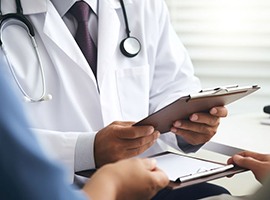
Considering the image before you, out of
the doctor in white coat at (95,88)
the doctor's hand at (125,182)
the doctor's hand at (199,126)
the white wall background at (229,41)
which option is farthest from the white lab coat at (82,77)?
the white wall background at (229,41)

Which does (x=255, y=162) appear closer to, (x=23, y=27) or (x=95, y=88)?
(x=95, y=88)

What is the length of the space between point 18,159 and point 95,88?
82 cm

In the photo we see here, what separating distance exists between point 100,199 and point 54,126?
0.63 metres

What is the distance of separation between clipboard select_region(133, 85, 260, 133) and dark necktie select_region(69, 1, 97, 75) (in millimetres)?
282

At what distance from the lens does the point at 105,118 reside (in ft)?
4.45

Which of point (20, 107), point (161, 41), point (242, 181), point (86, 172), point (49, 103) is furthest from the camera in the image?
point (242, 181)

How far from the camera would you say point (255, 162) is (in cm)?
109

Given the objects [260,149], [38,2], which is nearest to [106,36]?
[38,2]

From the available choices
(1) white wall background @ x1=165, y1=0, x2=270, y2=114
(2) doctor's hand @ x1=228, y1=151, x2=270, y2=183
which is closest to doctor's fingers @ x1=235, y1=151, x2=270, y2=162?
(2) doctor's hand @ x1=228, y1=151, x2=270, y2=183

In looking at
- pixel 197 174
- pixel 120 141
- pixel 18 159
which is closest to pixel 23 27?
Result: pixel 120 141

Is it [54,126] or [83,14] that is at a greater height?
[83,14]

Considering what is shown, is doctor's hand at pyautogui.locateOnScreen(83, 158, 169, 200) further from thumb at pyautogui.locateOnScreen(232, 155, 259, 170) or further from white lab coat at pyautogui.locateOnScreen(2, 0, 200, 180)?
white lab coat at pyautogui.locateOnScreen(2, 0, 200, 180)

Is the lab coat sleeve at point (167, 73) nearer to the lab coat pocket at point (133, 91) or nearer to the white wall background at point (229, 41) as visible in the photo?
the lab coat pocket at point (133, 91)

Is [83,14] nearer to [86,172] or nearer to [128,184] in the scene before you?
[86,172]
